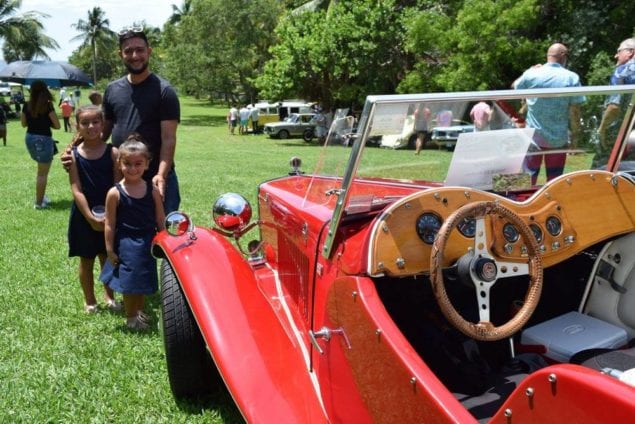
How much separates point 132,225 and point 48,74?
18327 millimetres

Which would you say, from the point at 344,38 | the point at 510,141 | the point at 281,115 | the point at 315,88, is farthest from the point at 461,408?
the point at 281,115

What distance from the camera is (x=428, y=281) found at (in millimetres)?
2441

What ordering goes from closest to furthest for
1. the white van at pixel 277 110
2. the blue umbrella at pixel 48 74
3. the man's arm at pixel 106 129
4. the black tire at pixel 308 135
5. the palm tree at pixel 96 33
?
the man's arm at pixel 106 129, the blue umbrella at pixel 48 74, the black tire at pixel 308 135, the white van at pixel 277 110, the palm tree at pixel 96 33

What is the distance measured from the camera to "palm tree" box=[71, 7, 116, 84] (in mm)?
73688

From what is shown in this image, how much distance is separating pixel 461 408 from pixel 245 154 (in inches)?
695

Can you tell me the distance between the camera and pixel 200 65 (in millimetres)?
38250

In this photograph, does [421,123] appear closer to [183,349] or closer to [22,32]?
[183,349]

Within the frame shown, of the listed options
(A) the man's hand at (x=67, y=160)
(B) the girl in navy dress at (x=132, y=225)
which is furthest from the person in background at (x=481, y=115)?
(A) the man's hand at (x=67, y=160)

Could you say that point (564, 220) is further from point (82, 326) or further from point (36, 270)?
point (36, 270)

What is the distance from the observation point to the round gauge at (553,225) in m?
2.36

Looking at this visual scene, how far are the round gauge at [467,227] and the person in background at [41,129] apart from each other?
7247mm

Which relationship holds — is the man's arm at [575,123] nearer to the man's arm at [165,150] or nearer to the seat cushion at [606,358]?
the seat cushion at [606,358]

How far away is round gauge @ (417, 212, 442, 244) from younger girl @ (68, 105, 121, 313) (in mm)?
2575

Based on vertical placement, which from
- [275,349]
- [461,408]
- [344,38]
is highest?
[344,38]
